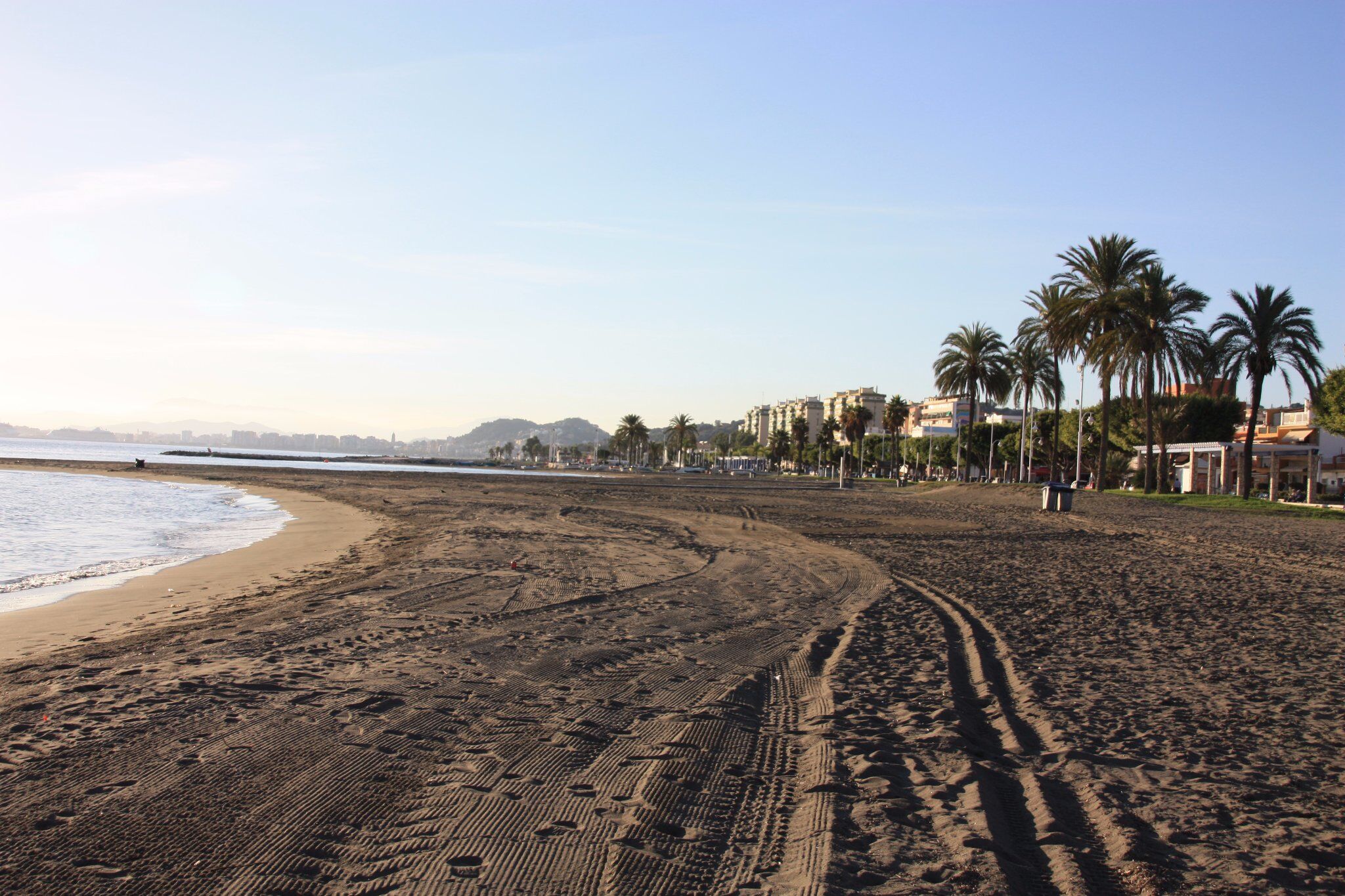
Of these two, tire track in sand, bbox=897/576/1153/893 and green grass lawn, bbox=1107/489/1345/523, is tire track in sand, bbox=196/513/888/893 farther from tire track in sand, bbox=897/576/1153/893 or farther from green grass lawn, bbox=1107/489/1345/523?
green grass lawn, bbox=1107/489/1345/523

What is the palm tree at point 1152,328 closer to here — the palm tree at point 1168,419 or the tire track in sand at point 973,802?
the palm tree at point 1168,419

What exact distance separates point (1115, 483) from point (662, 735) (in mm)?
67984

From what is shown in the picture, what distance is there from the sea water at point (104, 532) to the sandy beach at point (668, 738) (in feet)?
8.44

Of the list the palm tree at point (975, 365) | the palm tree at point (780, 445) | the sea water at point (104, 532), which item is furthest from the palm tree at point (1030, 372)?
the palm tree at point (780, 445)

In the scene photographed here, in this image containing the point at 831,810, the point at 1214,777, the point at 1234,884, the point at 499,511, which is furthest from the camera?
the point at 499,511

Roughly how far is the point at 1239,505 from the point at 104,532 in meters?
38.5

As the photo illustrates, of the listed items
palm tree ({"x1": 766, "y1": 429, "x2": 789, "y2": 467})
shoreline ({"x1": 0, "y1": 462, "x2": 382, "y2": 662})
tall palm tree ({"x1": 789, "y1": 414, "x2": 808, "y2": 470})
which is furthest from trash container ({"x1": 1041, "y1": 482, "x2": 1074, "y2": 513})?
palm tree ({"x1": 766, "y1": 429, "x2": 789, "y2": 467})

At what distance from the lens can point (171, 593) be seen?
40.2 feet

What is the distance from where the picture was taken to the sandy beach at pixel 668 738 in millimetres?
3768

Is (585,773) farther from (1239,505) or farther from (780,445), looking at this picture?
(780,445)

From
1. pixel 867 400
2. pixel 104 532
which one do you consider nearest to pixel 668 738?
pixel 104 532

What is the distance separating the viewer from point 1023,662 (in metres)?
8.05

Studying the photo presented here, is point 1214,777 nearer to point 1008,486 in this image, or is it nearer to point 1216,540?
point 1216,540

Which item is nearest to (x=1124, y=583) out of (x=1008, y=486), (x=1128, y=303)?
(x=1128, y=303)
